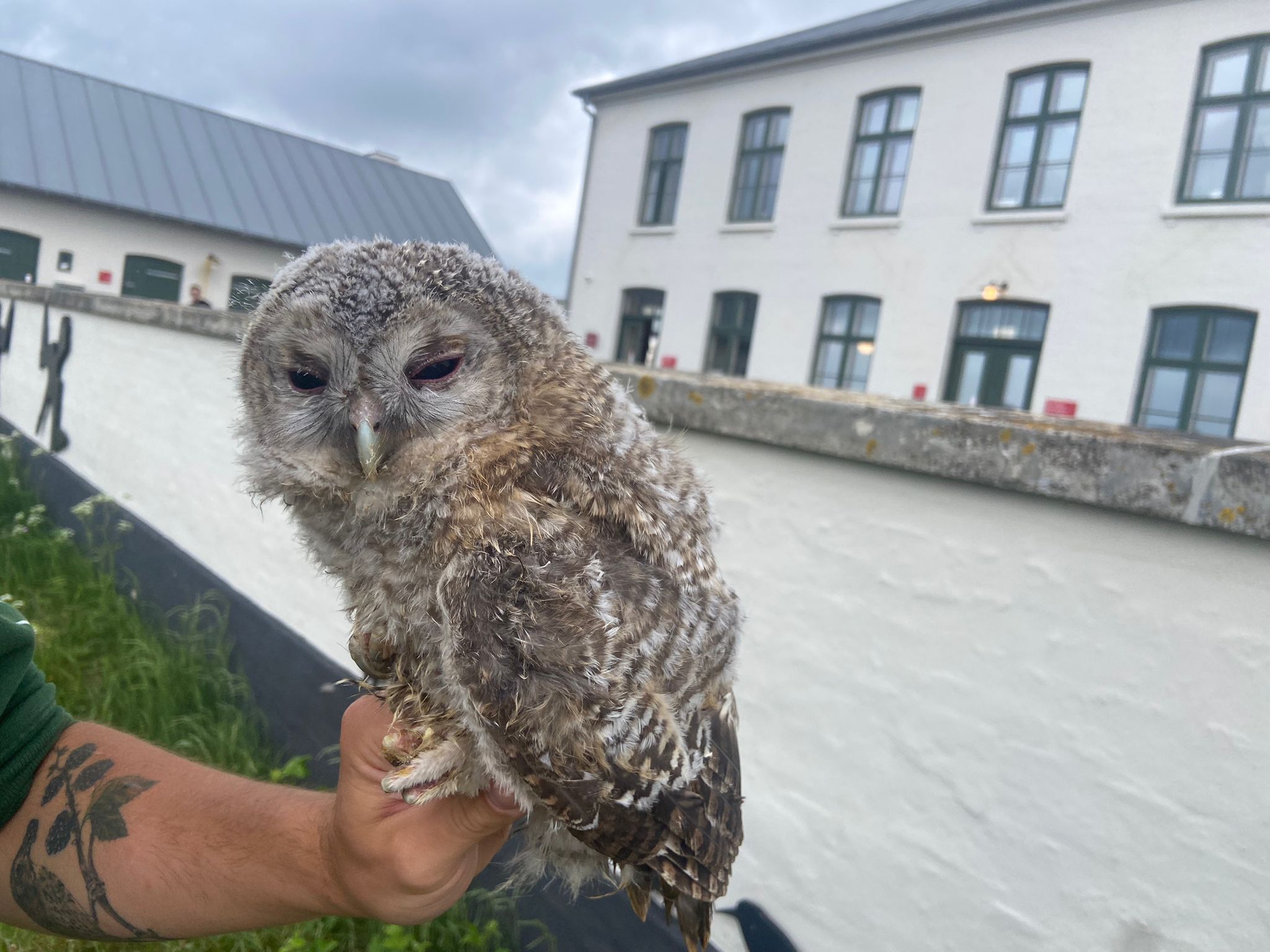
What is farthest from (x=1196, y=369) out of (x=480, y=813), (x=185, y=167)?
(x=185, y=167)

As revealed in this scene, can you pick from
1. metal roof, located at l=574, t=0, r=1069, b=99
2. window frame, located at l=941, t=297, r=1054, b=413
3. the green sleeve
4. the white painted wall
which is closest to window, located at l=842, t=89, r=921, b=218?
metal roof, located at l=574, t=0, r=1069, b=99

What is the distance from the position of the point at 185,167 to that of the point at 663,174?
11.3m

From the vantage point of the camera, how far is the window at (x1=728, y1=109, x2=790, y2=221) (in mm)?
17719

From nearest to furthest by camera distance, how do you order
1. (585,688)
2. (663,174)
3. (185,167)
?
1. (585,688)
2. (185,167)
3. (663,174)

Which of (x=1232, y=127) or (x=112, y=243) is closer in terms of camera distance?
(x=1232, y=127)

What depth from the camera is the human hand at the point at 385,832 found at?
1.50 meters

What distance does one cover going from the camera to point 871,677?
8.03 feet

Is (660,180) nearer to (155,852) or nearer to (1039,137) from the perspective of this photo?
(1039,137)

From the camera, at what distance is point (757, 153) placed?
1800 centimetres

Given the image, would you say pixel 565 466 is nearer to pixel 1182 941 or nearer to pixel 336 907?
pixel 336 907

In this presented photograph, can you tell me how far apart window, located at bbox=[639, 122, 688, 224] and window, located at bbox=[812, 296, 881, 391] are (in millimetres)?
5321

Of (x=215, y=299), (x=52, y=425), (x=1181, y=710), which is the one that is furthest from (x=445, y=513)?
(x=215, y=299)

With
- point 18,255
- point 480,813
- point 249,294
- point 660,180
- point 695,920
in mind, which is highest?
point 660,180

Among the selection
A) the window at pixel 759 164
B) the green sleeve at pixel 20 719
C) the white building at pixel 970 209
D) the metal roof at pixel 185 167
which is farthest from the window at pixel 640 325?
the green sleeve at pixel 20 719
